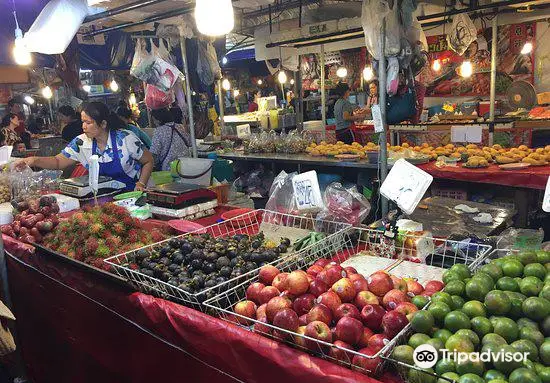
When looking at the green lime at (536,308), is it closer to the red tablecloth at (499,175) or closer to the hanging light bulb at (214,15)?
the hanging light bulb at (214,15)

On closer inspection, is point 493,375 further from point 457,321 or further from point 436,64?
point 436,64

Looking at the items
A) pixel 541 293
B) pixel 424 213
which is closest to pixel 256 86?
pixel 424 213

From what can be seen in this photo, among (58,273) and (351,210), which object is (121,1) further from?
(351,210)

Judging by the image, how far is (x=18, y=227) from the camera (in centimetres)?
346

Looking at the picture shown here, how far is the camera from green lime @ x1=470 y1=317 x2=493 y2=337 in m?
1.45

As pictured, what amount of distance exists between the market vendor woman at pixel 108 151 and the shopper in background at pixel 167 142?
123 centimetres

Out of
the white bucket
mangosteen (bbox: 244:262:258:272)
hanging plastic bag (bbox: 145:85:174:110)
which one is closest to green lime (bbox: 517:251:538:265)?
mangosteen (bbox: 244:262:258:272)

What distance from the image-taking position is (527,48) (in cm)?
942

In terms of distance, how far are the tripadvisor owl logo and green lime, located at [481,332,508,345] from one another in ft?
0.15

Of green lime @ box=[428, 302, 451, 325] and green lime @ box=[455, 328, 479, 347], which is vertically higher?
green lime @ box=[428, 302, 451, 325]

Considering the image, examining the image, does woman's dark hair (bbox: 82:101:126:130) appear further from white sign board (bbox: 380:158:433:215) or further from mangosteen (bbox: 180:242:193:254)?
white sign board (bbox: 380:158:433:215)

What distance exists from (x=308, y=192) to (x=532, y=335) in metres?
1.57

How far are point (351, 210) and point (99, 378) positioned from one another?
1857 mm

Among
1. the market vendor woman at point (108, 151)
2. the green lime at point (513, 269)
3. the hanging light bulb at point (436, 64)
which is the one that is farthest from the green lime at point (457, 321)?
the hanging light bulb at point (436, 64)
